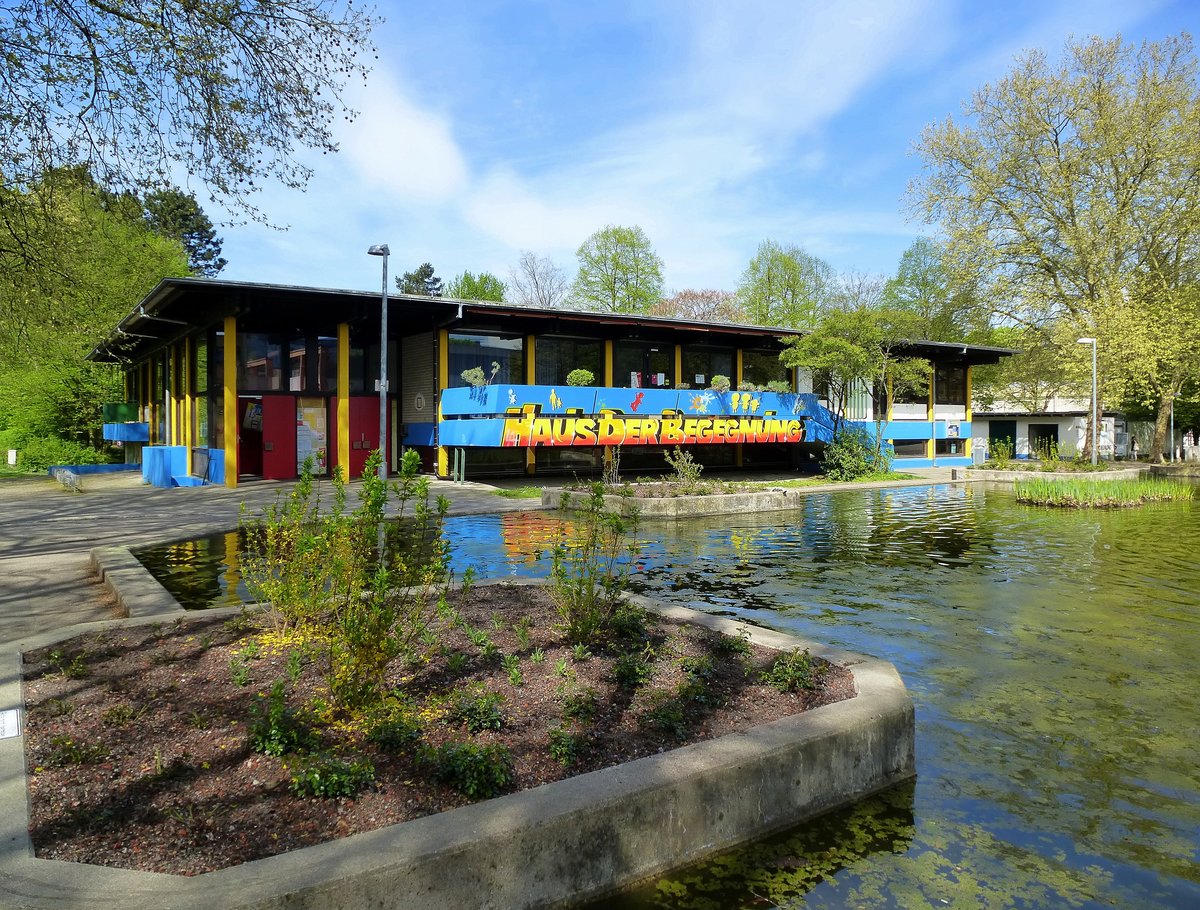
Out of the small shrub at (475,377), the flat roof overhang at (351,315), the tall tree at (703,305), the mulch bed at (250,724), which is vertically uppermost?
the tall tree at (703,305)

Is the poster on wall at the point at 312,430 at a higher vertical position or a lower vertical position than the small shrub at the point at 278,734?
higher

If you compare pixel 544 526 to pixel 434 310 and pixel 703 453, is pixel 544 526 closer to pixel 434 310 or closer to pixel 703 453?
pixel 434 310

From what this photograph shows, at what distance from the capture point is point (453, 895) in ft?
8.76

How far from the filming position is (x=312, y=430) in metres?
24.1

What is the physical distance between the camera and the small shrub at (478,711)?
389 cm

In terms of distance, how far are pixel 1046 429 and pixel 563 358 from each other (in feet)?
119

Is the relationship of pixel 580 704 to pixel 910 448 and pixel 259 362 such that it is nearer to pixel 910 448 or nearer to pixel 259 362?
pixel 259 362

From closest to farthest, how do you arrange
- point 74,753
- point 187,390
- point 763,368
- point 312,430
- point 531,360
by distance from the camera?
point 74,753, point 312,430, point 187,390, point 531,360, point 763,368

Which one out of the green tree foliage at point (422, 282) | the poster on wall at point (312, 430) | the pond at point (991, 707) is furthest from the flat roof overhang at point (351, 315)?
the green tree foliage at point (422, 282)

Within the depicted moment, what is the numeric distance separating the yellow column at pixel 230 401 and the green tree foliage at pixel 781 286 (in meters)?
36.9

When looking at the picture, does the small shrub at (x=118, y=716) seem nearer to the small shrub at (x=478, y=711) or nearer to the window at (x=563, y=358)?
the small shrub at (x=478, y=711)

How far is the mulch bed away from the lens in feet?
9.73

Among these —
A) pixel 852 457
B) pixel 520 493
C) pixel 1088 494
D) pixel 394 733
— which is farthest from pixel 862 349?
pixel 394 733

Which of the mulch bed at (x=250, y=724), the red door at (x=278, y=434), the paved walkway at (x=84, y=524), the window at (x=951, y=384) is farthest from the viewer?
the window at (x=951, y=384)
